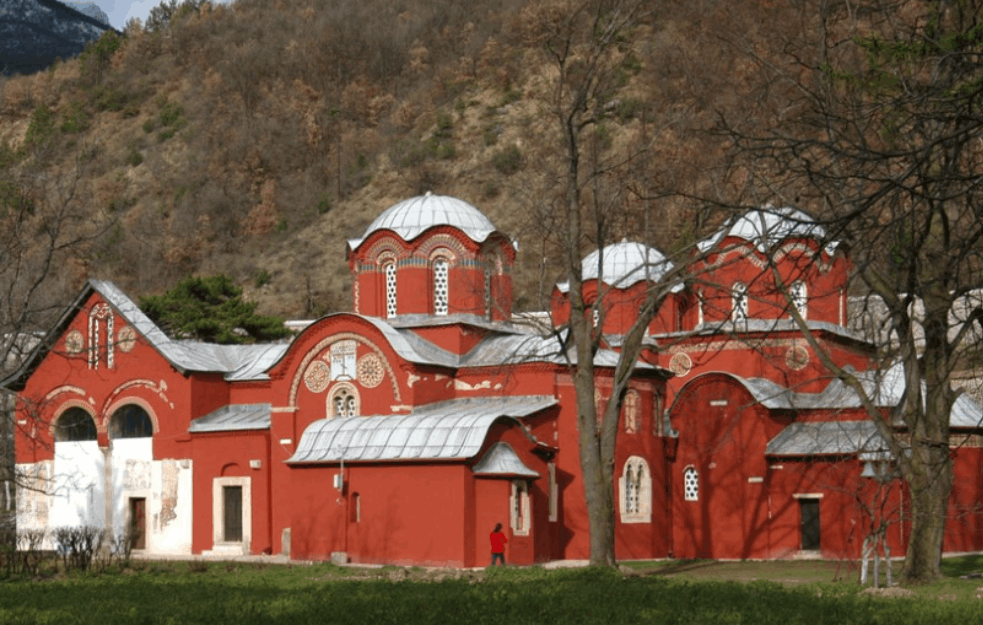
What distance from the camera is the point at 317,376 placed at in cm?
2906

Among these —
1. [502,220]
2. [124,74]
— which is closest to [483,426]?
[502,220]

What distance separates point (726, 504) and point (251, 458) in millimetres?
Result: 10253

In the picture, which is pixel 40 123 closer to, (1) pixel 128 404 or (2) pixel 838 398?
(1) pixel 128 404

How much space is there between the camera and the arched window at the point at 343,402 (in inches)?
1126

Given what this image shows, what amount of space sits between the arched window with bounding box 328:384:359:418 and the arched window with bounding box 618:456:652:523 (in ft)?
18.8

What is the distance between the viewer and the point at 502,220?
58.1 meters

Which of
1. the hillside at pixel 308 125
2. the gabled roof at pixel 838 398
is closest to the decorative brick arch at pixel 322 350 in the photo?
the gabled roof at pixel 838 398

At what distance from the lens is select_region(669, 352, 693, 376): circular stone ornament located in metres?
31.6

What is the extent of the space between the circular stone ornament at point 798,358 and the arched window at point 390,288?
8.68m

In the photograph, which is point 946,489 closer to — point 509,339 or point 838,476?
point 838,476

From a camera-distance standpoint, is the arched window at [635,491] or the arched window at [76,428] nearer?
the arched window at [635,491]

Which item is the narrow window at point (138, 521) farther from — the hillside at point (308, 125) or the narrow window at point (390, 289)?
the hillside at point (308, 125)

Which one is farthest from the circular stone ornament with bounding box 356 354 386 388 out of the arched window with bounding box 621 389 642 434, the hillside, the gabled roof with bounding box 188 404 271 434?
the hillside

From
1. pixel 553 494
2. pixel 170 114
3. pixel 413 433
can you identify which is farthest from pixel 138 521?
pixel 170 114
